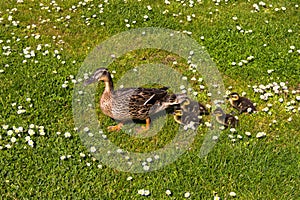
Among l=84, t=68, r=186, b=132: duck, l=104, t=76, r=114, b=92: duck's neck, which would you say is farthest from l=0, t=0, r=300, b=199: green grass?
l=104, t=76, r=114, b=92: duck's neck

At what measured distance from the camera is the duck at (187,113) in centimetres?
881

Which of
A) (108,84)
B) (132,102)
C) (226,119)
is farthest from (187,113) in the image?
(108,84)

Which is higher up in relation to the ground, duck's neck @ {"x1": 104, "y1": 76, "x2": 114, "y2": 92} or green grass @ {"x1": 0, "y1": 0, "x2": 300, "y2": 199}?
duck's neck @ {"x1": 104, "y1": 76, "x2": 114, "y2": 92}

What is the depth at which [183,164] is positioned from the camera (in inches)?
320

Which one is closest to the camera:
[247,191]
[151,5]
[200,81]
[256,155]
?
[247,191]

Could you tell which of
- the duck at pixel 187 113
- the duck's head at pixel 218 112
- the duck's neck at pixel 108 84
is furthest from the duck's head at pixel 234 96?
the duck's neck at pixel 108 84

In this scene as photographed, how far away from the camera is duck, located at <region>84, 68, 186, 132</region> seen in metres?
8.34

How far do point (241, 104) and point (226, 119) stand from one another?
57 centimetres

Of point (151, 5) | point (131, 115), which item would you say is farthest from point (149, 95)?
point (151, 5)

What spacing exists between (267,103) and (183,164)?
7.84 feet

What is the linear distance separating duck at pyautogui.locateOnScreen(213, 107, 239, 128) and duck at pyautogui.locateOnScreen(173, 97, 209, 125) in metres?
0.36

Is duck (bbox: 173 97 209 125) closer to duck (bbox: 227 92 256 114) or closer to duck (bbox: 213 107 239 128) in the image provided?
duck (bbox: 213 107 239 128)

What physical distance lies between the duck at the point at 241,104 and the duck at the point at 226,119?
1.05 ft

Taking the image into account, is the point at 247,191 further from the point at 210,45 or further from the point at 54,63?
the point at 54,63
